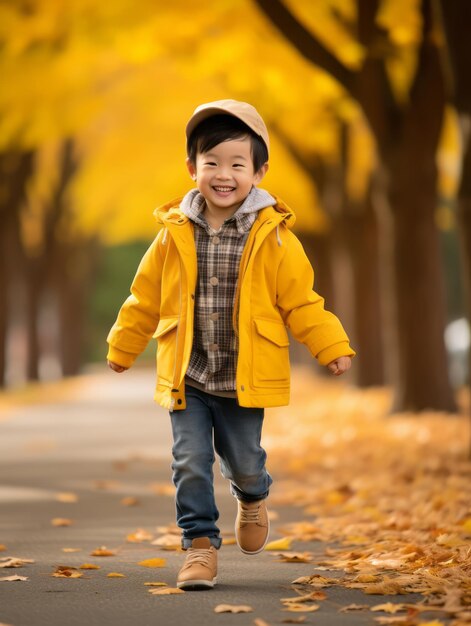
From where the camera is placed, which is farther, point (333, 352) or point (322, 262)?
point (322, 262)

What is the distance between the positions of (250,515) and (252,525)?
5cm

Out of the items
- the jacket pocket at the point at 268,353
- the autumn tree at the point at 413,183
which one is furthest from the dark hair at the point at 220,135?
the autumn tree at the point at 413,183

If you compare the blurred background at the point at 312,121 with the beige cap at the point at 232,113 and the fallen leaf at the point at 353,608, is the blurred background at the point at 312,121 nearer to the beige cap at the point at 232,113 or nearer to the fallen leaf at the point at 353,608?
the beige cap at the point at 232,113

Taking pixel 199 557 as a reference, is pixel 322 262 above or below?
above

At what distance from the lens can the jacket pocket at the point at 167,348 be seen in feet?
16.3

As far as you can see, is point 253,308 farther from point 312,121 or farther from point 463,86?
point 312,121

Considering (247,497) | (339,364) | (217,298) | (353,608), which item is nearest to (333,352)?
(339,364)

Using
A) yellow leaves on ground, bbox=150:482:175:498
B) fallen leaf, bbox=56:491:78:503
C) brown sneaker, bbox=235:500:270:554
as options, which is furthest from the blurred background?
brown sneaker, bbox=235:500:270:554

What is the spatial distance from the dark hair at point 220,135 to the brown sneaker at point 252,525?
1.44 metres

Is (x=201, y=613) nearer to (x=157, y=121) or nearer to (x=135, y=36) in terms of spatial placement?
(x=135, y=36)

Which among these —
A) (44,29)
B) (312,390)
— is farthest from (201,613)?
(312,390)

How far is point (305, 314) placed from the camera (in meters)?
5.08

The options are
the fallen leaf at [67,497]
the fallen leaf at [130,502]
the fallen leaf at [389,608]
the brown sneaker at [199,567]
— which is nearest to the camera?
the fallen leaf at [389,608]

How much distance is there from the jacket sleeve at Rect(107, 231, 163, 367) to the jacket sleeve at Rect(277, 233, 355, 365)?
527 mm
